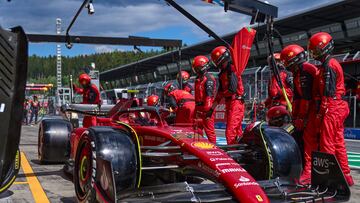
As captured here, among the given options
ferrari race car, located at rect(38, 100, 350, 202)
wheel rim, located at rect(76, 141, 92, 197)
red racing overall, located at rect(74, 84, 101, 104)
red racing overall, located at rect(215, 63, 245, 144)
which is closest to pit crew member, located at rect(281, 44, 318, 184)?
red racing overall, located at rect(215, 63, 245, 144)

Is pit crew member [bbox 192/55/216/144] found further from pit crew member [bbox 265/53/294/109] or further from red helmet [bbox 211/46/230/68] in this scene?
pit crew member [bbox 265/53/294/109]

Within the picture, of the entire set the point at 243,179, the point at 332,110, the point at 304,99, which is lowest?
the point at 243,179

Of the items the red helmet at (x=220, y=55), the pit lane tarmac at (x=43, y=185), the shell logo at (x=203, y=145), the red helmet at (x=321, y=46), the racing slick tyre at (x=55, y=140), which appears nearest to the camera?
the shell logo at (x=203, y=145)

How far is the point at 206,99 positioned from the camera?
8.45m

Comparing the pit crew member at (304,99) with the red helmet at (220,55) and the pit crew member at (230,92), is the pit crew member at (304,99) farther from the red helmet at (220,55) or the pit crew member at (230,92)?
the red helmet at (220,55)

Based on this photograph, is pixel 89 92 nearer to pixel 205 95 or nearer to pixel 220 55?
pixel 205 95

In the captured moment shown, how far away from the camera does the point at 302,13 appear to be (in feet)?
64.4

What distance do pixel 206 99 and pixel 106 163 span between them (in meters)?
4.71

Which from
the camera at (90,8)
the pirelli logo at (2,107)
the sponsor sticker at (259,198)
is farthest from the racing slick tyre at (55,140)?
the pirelli logo at (2,107)

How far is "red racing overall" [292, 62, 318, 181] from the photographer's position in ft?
20.9

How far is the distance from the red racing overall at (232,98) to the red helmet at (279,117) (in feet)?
2.10

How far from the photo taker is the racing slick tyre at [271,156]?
190 inches

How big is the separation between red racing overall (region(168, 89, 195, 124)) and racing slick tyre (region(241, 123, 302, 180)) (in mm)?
4246

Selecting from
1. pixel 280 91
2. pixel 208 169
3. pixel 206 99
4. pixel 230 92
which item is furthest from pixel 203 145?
pixel 280 91
